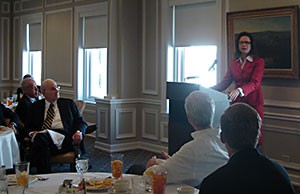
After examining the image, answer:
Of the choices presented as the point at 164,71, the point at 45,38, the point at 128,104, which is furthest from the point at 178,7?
the point at 45,38

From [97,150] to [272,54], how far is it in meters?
3.39

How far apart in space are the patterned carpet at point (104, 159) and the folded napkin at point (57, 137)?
1.01 m

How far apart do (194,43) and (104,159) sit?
213 centimetres

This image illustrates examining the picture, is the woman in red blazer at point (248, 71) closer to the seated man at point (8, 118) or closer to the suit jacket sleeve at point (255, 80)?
the suit jacket sleeve at point (255, 80)

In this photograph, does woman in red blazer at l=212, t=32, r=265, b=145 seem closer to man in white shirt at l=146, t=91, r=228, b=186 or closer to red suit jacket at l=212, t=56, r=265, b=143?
red suit jacket at l=212, t=56, r=265, b=143

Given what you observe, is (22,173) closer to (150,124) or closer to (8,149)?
(8,149)

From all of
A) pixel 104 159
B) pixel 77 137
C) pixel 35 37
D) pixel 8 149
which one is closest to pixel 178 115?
pixel 77 137

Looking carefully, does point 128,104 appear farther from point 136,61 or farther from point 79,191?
point 79,191

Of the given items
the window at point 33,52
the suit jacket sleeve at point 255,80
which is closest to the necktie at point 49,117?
the suit jacket sleeve at point 255,80

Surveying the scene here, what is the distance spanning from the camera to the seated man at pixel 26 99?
5.66m

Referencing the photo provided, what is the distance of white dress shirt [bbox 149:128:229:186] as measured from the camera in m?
2.49

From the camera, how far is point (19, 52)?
36.6 feet

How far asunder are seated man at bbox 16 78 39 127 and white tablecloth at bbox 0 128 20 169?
1.14m

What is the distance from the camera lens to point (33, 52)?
10.8 m
